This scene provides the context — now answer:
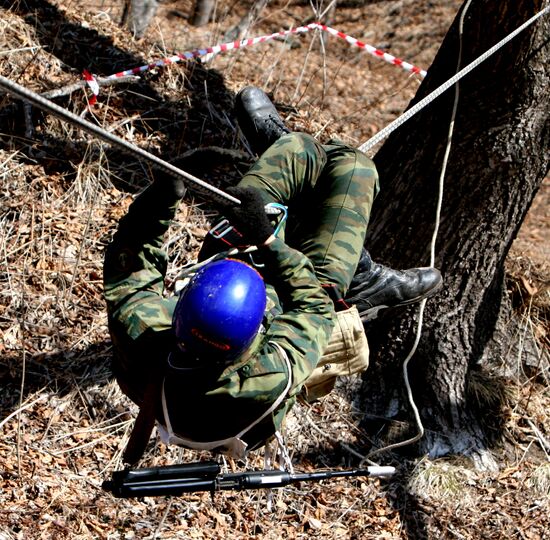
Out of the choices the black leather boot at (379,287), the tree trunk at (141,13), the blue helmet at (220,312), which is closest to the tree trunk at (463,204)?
the black leather boot at (379,287)

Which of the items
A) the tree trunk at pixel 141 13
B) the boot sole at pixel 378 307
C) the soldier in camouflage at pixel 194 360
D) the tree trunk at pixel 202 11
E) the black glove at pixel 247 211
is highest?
the black glove at pixel 247 211

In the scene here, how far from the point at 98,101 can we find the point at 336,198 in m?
2.78

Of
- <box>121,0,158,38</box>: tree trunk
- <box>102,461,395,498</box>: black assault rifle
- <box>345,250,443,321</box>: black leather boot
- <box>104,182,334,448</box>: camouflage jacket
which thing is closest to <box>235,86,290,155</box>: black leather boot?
<box>345,250,443,321</box>: black leather boot

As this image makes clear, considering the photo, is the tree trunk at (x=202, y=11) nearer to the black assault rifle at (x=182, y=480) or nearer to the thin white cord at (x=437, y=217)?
the thin white cord at (x=437, y=217)

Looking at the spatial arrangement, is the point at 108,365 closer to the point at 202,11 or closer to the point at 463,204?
the point at 463,204

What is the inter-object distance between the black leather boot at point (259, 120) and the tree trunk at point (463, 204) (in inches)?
35.4

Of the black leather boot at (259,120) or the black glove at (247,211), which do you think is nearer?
the black glove at (247,211)

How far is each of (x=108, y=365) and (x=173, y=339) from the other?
5.86 ft

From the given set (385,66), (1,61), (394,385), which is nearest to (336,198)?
(394,385)

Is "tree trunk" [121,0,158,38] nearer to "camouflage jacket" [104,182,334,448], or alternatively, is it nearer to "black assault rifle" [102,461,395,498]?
"camouflage jacket" [104,182,334,448]

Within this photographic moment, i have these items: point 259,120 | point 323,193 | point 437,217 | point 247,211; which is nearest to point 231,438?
point 247,211

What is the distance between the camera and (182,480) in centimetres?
346

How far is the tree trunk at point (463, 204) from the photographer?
4.74 metres

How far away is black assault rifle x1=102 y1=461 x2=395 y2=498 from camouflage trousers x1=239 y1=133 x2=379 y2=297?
3.10ft
